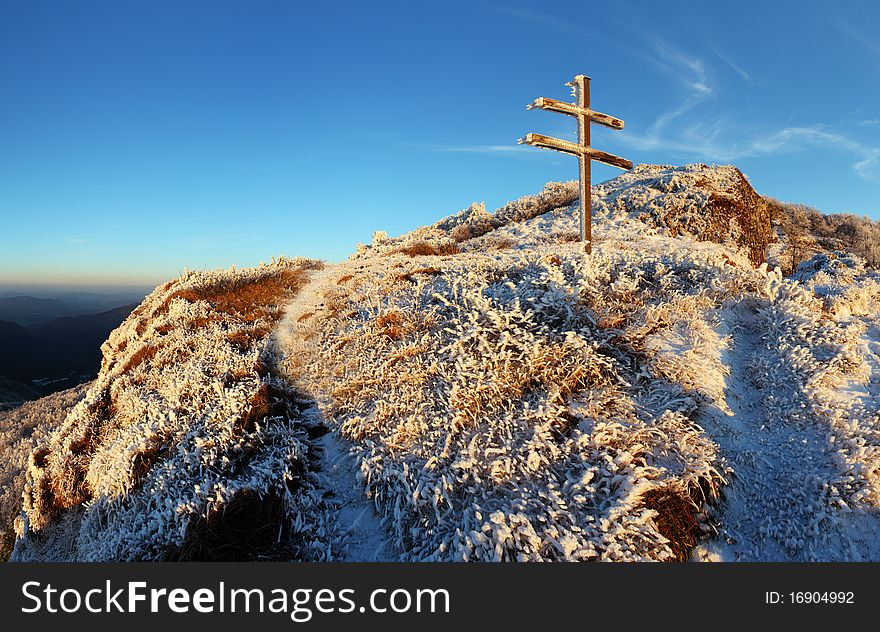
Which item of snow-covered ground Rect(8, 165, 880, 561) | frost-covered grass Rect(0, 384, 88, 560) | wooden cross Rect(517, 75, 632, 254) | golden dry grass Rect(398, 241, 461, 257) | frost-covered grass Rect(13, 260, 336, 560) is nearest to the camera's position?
snow-covered ground Rect(8, 165, 880, 561)

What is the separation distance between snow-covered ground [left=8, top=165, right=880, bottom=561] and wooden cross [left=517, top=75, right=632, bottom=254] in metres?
3.09

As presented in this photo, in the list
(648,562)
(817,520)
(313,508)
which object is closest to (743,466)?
(817,520)

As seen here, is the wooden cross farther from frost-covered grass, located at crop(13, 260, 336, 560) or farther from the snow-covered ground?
frost-covered grass, located at crop(13, 260, 336, 560)

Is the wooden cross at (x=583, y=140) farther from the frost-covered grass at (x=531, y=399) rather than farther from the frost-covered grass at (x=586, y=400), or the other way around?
the frost-covered grass at (x=531, y=399)

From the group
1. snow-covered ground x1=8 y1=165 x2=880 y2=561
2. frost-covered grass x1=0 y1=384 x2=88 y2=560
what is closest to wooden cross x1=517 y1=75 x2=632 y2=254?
snow-covered ground x1=8 y1=165 x2=880 y2=561

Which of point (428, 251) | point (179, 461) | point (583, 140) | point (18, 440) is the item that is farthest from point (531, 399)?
point (18, 440)

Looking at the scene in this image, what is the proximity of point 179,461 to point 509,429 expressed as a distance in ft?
21.5

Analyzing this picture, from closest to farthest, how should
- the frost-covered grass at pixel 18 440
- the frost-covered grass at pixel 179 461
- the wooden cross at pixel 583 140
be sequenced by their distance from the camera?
the frost-covered grass at pixel 179 461 → the wooden cross at pixel 583 140 → the frost-covered grass at pixel 18 440

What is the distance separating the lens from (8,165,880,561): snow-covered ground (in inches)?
249

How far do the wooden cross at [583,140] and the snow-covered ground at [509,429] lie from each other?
3.09 metres

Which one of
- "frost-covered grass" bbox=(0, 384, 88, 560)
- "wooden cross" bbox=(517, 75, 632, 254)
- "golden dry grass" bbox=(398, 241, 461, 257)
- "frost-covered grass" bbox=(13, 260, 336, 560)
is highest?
"wooden cross" bbox=(517, 75, 632, 254)

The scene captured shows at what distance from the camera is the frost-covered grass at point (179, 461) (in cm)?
728

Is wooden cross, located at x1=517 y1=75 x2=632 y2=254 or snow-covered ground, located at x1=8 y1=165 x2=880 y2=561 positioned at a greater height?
wooden cross, located at x1=517 y1=75 x2=632 y2=254

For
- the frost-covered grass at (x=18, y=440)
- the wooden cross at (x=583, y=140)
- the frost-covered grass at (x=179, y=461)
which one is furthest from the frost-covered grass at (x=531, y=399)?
the frost-covered grass at (x=18, y=440)
